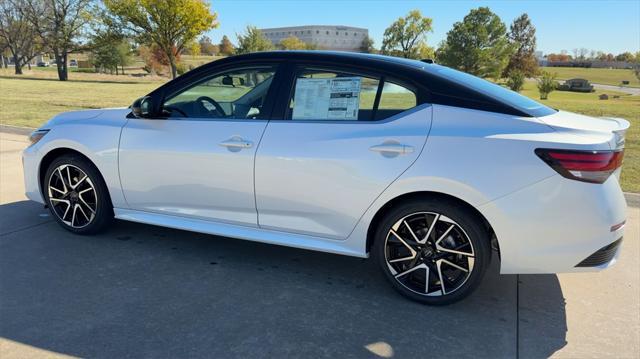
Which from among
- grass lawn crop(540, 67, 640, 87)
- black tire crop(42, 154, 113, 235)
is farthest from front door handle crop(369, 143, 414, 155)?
grass lawn crop(540, 67, 640, 87)

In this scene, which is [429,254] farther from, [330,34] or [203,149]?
[330,34]

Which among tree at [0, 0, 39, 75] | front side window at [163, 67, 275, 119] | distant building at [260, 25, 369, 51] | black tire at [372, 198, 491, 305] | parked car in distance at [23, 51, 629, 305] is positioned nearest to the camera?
parked car in distance at [23, 51, 629, 305]

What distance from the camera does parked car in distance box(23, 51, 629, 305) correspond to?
2.82 metres

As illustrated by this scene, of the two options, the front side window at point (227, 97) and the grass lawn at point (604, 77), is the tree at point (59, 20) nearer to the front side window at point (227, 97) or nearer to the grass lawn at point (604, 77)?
the front side window at point (227, 97)

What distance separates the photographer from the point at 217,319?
2961 mm

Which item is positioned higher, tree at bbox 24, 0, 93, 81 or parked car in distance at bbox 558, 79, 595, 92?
tree at bbox 24, 0, 93, 81

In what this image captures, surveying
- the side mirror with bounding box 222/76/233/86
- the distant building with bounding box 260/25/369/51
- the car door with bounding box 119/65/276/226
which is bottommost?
the car door with bounding box 119/65/276/226

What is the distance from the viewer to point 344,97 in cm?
336

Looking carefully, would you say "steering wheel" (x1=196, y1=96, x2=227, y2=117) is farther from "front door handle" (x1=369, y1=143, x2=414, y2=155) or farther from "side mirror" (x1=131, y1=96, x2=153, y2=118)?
"front door handle" (x1=369, y1=143, x2=414, y2=155)

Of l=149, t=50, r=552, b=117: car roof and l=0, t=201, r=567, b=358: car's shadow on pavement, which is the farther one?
l=149, t=50, r=552, b=117: car roof

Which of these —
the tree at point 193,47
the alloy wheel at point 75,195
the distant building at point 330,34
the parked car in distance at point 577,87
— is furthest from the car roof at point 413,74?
the distant building at point 330,34

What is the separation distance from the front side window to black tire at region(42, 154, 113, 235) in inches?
36.7

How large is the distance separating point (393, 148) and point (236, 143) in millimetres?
1160

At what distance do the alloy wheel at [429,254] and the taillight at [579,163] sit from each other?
26.7 inches
